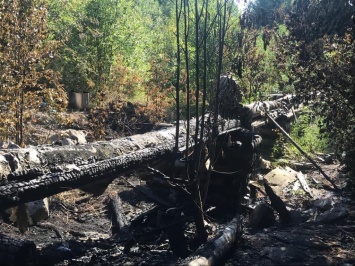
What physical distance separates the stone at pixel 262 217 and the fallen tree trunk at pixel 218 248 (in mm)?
1067

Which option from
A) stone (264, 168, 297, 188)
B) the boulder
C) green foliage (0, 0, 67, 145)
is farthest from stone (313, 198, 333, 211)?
green foliage (0, 0, 67, 145)

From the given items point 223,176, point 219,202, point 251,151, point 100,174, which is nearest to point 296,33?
point 251,151

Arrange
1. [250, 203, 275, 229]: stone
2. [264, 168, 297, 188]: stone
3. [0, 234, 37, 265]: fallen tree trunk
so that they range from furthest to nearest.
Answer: [264, 168, 297, 188]: stone, [250, 203, 275, 229]: stone, [0, 234, 37, 265]: fallen tree trunk

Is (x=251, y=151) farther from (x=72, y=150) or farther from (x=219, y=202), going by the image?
(x=72, y=150)

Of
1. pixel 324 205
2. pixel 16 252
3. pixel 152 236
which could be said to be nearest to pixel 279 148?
pixel 324 205

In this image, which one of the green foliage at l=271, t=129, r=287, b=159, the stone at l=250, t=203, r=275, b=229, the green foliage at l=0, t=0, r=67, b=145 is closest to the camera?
the stone at l=250, t=203, r=275, b=229

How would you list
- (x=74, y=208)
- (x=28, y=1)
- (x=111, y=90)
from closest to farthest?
1. (x=74, y=208)
2. (x=28, y=1)
3. (x=111, y=90)

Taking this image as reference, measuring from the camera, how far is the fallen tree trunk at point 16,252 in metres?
2.73

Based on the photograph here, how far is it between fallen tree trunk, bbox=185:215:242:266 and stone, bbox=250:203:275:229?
1.07 metres

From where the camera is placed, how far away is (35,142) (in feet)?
30.0

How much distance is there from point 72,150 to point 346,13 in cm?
428

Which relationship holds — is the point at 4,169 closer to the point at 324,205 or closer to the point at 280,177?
the point at 324,205

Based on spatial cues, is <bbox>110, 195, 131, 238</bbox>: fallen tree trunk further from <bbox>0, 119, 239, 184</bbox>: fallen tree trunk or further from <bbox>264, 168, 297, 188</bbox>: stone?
<bbox>264, 168, 297, 188</bbox>: stone

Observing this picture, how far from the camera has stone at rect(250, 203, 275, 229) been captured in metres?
5.74
